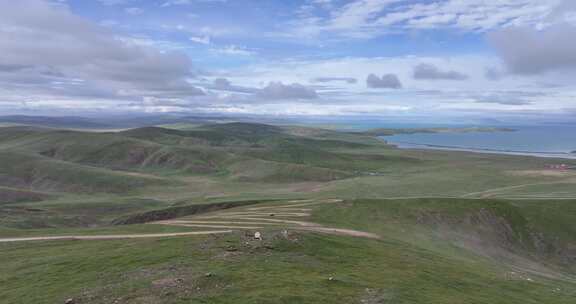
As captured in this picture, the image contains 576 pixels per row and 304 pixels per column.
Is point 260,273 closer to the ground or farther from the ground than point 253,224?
farther from the ground

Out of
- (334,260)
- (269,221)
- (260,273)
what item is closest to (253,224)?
(269,221)

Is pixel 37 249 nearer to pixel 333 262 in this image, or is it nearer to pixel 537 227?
pixel 333 262

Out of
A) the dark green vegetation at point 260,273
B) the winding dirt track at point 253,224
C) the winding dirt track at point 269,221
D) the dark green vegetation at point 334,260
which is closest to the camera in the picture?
the dark green vegetation at point 260,273

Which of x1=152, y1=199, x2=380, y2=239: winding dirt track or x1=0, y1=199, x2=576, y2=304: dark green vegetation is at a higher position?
x1=0, y1=199, x2=576, y2=304: dark green vegetation

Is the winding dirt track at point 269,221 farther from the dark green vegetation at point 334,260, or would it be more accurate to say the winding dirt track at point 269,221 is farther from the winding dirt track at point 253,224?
the dark green vegetation at point 334,260

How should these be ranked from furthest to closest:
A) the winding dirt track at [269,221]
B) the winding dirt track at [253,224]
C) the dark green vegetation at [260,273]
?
the winding dirt track at [269,221] → the winding dirt track at [253,224] → the dark green vegetation at [260,273]

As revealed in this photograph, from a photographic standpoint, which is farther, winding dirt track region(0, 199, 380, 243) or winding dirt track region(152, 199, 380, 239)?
winding dirt track region(152, 199, 380, 239)

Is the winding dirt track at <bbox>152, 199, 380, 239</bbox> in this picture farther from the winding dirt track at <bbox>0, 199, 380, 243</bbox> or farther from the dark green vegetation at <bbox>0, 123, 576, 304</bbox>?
the dark green vegetation at <bbox>0, 123, 576, 304</bbox>

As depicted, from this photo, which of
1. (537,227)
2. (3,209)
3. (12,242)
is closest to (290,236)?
(12,242)

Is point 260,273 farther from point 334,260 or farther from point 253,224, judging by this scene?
point 253,224

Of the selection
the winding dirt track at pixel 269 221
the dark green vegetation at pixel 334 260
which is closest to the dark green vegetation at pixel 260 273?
the dark green vegetation at pixel 334 260

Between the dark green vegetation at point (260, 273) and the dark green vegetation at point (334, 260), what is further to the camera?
the dark green vegetation at point (334, 260)

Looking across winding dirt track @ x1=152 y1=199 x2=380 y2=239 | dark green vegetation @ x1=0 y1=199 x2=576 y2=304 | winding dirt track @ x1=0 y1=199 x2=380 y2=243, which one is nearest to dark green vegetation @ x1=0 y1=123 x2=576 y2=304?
dark green vegetation @ x1=0 y1=199 x2=576 y2=304
